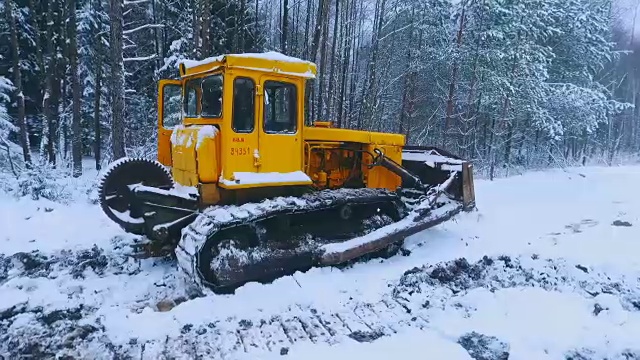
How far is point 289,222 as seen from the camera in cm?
617

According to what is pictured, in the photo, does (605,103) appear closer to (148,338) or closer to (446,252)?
(446,252)

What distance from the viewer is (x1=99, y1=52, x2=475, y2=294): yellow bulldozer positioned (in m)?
5.51

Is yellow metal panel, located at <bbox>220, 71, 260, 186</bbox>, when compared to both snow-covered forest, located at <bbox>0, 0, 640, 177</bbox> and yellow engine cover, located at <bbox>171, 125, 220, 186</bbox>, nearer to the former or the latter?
yellow engine cover, located at <bbox>171, 125, 220, 186</bbox>

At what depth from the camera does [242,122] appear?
18.7 feet

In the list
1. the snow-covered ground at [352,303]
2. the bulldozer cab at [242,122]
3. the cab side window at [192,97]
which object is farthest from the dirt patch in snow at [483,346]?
the cab side window at [192,97]

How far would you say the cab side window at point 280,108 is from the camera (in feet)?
19.4

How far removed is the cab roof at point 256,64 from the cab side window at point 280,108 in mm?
205

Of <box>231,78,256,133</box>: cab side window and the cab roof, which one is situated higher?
the cab roof

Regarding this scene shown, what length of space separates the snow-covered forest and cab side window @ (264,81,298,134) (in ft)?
38.8

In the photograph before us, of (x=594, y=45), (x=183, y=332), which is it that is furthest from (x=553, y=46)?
(x=183, y=332)

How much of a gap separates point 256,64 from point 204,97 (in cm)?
93

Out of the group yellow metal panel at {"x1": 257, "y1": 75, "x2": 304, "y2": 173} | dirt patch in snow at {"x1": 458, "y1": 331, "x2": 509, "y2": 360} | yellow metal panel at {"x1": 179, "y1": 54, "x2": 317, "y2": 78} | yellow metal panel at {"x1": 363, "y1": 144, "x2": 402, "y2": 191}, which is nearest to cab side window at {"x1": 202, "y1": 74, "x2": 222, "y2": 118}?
yellow metal panel at {"x1": 179, "y1": 54, "x2": 317, "y2": 78}

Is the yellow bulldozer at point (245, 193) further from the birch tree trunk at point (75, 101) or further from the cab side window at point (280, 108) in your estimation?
the birch tree trunk at point (75, 101)

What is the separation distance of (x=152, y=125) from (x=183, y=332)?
57.0 feet
